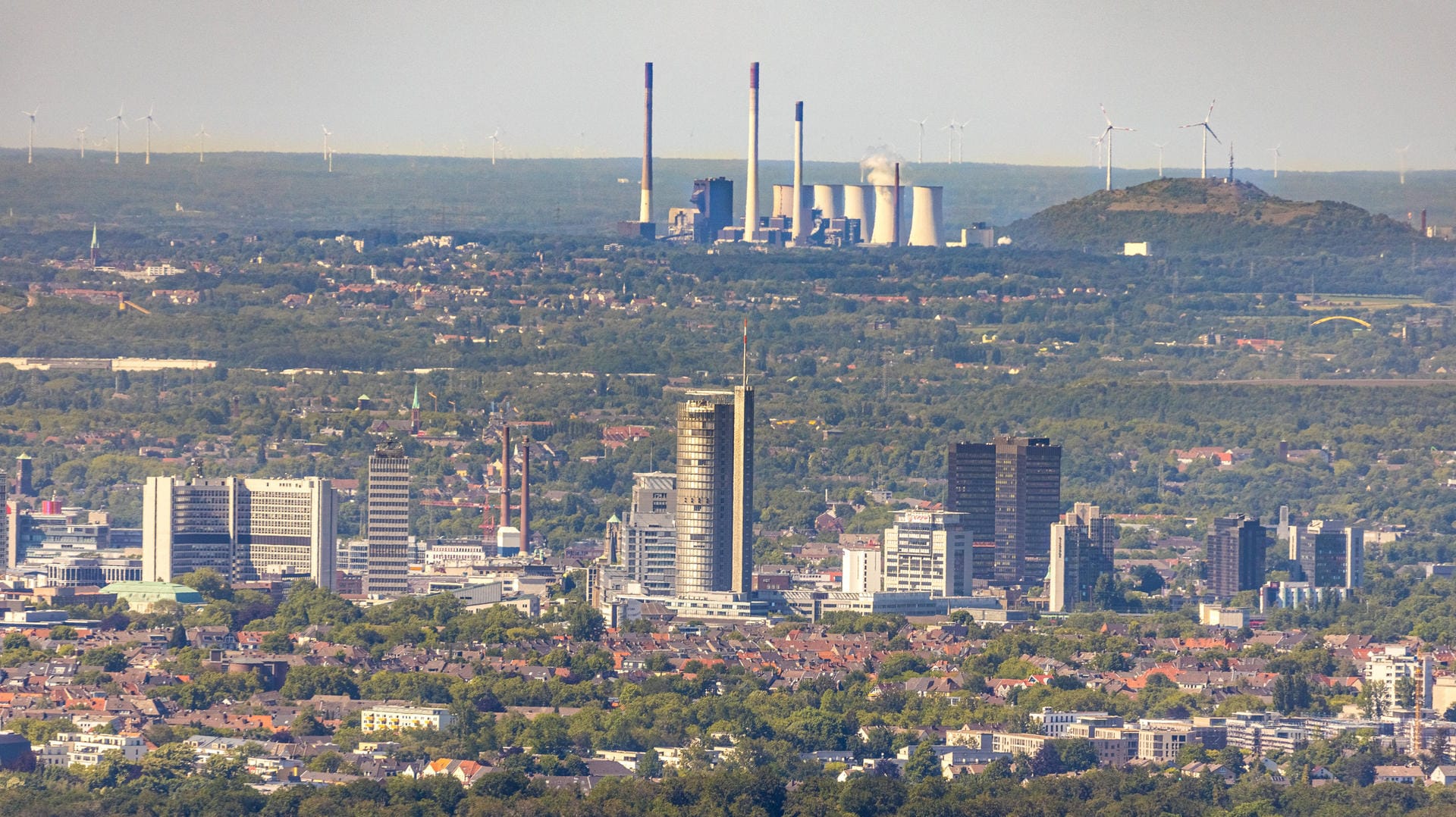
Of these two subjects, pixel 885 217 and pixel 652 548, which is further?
pixel 885 217

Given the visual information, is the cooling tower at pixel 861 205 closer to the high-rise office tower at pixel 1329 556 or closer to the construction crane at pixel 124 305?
the construction crane at pixel 124 305

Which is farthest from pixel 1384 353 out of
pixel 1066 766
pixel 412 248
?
pixel 1066 766

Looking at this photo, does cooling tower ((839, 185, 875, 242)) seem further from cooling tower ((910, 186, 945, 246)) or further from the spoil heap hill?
the spoil heap hill

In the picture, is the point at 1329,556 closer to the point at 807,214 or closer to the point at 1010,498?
the point at 1010,498

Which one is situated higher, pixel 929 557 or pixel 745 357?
pixel 745 357

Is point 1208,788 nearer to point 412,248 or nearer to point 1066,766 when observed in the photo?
point 1066,766

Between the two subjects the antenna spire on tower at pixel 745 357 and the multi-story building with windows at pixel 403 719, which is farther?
the antenna spire on tower at pixel 745 357

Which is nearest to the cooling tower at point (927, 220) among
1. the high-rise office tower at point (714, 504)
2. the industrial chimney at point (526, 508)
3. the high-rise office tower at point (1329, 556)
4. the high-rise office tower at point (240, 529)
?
the industrial chimney at point (526, 508)

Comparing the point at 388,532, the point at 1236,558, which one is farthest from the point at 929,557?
the point at 388,532
